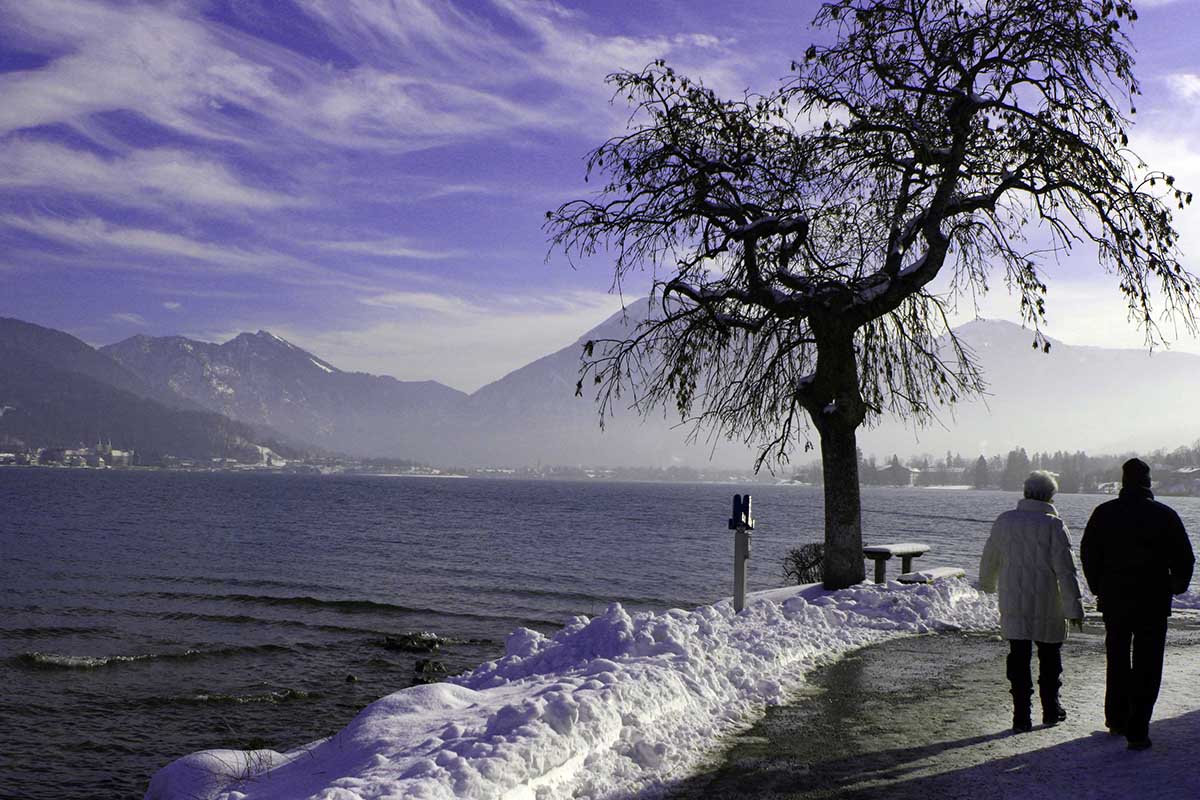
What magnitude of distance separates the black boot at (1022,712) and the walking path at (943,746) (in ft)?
0.31

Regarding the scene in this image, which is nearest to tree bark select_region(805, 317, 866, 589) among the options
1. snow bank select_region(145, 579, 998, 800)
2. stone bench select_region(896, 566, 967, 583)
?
stone bench select_region(896, 566, 967, 583)

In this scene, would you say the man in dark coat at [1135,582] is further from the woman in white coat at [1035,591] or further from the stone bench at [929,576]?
the stone bench at [929,576]

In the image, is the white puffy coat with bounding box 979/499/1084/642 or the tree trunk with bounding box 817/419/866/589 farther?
the tree trunk with bounding box 817/419/866/589

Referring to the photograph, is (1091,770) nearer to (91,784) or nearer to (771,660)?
(771,660)

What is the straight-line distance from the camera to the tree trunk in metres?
14.3

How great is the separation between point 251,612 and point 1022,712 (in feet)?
62.7

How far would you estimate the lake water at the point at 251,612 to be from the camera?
11.2 metres

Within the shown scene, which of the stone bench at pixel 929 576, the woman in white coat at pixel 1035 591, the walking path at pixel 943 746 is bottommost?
the walking path at pixel 943 746

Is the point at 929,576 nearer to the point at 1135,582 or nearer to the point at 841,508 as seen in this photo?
the point at 841,508

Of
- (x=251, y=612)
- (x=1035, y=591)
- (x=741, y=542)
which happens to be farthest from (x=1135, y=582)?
(x=251, y=612)

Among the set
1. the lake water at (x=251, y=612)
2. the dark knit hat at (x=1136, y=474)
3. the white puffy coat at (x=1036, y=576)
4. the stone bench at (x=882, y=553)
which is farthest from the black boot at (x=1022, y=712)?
the stone bench at (x=882, y=553)

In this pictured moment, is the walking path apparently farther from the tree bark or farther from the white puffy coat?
the tree bark

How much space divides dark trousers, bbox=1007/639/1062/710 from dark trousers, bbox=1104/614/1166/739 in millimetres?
444

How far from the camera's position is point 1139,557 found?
647 centimetres
